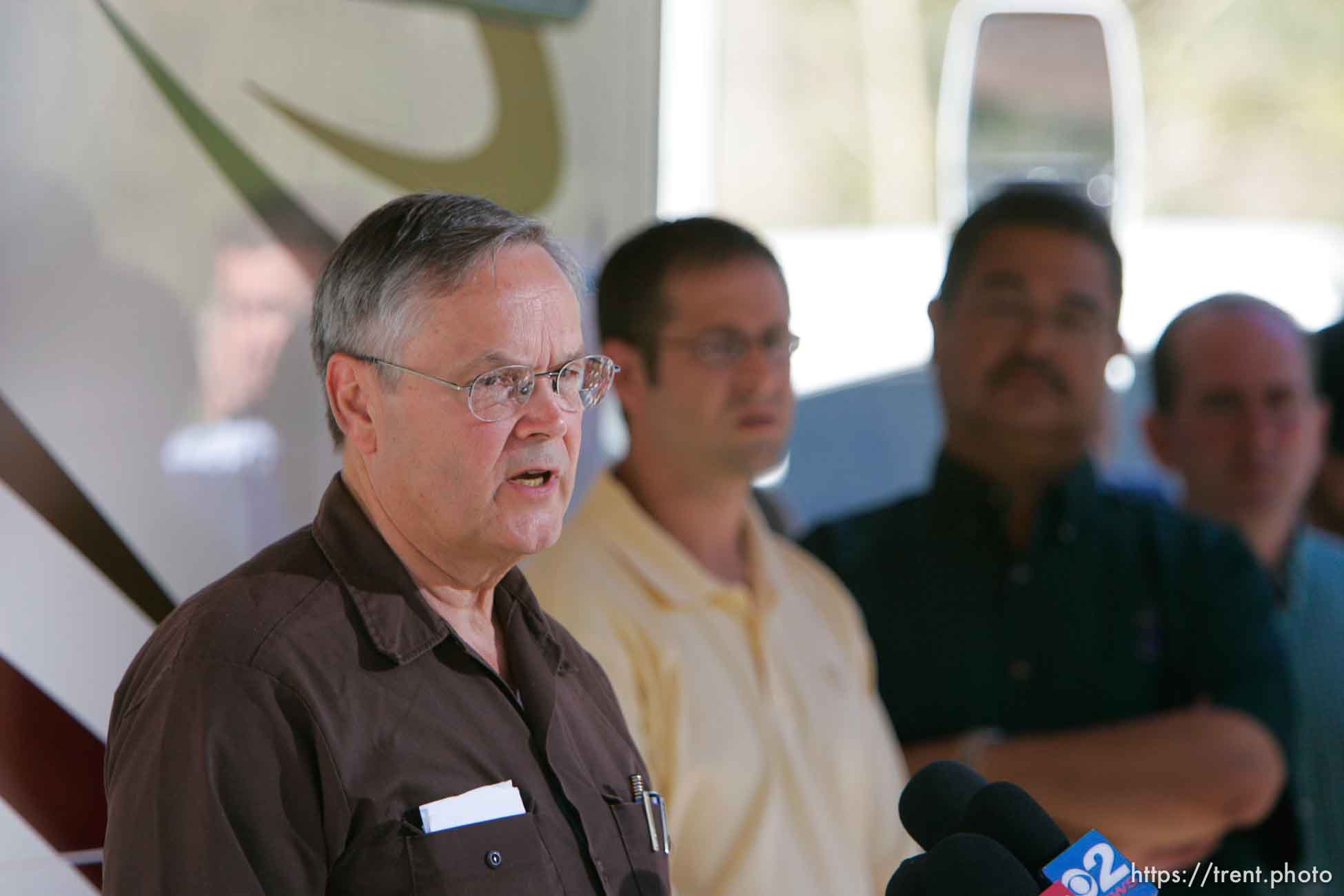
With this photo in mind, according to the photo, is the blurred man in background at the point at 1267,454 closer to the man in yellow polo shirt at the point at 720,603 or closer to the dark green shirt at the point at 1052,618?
the dark green shirt at the point at 1052,618

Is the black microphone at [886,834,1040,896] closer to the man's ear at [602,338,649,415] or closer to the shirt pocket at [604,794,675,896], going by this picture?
the shirt pocket at [604,794,675,896]

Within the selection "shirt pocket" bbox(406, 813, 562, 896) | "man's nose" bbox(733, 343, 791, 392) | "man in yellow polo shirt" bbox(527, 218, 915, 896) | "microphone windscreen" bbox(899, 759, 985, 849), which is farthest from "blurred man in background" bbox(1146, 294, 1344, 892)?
"shirt pocket" bbox(406, 813, 562, 896)

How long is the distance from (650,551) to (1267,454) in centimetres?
168

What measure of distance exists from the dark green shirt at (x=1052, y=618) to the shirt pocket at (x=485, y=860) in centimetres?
159

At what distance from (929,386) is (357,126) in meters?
1.82

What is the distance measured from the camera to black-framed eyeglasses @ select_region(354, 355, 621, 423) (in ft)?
4.79

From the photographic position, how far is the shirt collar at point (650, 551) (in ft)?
7.54

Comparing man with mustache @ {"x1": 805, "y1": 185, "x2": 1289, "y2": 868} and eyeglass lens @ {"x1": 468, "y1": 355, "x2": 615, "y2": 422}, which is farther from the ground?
eyeglass lens @ {"x1": 468, "y1": 355, "x2": 615, "y2": 422}

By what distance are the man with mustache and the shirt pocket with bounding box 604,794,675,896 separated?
1.38 m

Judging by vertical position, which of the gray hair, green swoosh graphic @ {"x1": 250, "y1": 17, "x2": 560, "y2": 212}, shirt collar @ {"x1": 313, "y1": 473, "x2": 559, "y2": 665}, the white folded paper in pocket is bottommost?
the white folded paper in pocket

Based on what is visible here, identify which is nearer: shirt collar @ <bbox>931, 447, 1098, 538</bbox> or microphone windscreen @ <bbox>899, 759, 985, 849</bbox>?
microphone windscreen @ <bbox>899, 759, 985, 849</bbox>

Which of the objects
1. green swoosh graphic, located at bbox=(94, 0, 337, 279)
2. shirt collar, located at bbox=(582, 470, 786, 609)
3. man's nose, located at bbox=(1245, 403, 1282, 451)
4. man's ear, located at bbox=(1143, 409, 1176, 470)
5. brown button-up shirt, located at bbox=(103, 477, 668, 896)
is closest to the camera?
brown button-up shirt, located at bbox=(103, 477, 668, 896)

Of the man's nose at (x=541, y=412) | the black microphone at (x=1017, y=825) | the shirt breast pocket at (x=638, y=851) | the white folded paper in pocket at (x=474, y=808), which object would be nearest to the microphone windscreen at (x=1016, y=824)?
the black microphone at (x=1017, y=825)

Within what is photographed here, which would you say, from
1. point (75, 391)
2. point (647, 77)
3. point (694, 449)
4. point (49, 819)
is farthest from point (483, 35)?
point (49, 819)
